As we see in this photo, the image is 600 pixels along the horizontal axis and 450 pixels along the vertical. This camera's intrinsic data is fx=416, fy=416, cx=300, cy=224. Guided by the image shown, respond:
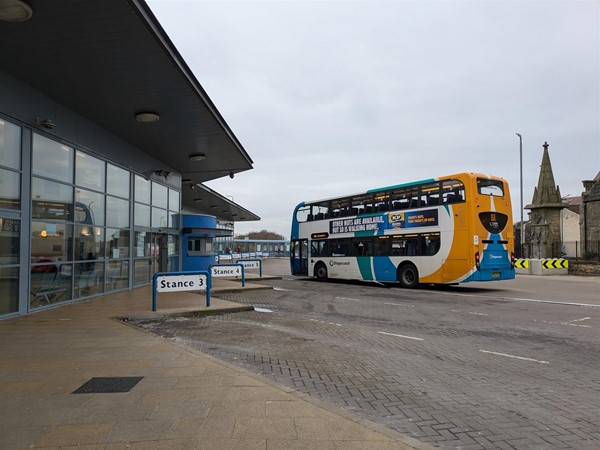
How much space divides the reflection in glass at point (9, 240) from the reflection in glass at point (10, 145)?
1266 mm

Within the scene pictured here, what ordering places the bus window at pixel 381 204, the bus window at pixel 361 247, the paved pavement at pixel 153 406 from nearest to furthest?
1. the paved pavement at pixel 153 406
2. the bus window at pixel 381 204
3. the bus window at pixel 361 247

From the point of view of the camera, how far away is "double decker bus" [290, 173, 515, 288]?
15.0 m

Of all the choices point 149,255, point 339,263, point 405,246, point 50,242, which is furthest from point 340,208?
point 50,242

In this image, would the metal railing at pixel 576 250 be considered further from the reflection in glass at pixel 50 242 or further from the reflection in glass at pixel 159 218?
the reflection in glass at pixel 50 242

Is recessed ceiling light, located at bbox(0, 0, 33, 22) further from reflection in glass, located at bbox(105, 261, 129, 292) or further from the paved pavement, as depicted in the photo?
reflection in glass, located at bbox(105, 261, 129, 292)

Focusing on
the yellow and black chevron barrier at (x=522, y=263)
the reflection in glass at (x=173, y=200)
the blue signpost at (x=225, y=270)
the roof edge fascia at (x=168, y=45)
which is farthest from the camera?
the yellow and black chevron barrier at (x=522, y=263)

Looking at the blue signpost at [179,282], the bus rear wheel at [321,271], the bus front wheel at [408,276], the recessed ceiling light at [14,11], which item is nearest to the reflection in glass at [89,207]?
the blue signpost at [179,282]

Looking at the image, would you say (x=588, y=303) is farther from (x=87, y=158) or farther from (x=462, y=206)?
(x=87, y=158)

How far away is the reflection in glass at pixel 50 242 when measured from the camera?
9938mm

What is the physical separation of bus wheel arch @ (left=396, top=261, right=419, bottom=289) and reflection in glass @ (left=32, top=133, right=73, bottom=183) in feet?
41.1

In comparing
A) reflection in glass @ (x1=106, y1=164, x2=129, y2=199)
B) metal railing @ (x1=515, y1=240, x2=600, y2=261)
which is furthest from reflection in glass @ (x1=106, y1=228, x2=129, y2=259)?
metal railing @ (x1=515, y1=240, x2=600, y2=261)

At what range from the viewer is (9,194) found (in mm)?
9117

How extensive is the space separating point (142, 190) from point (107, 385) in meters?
12.8

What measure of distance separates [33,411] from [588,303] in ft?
47.8
